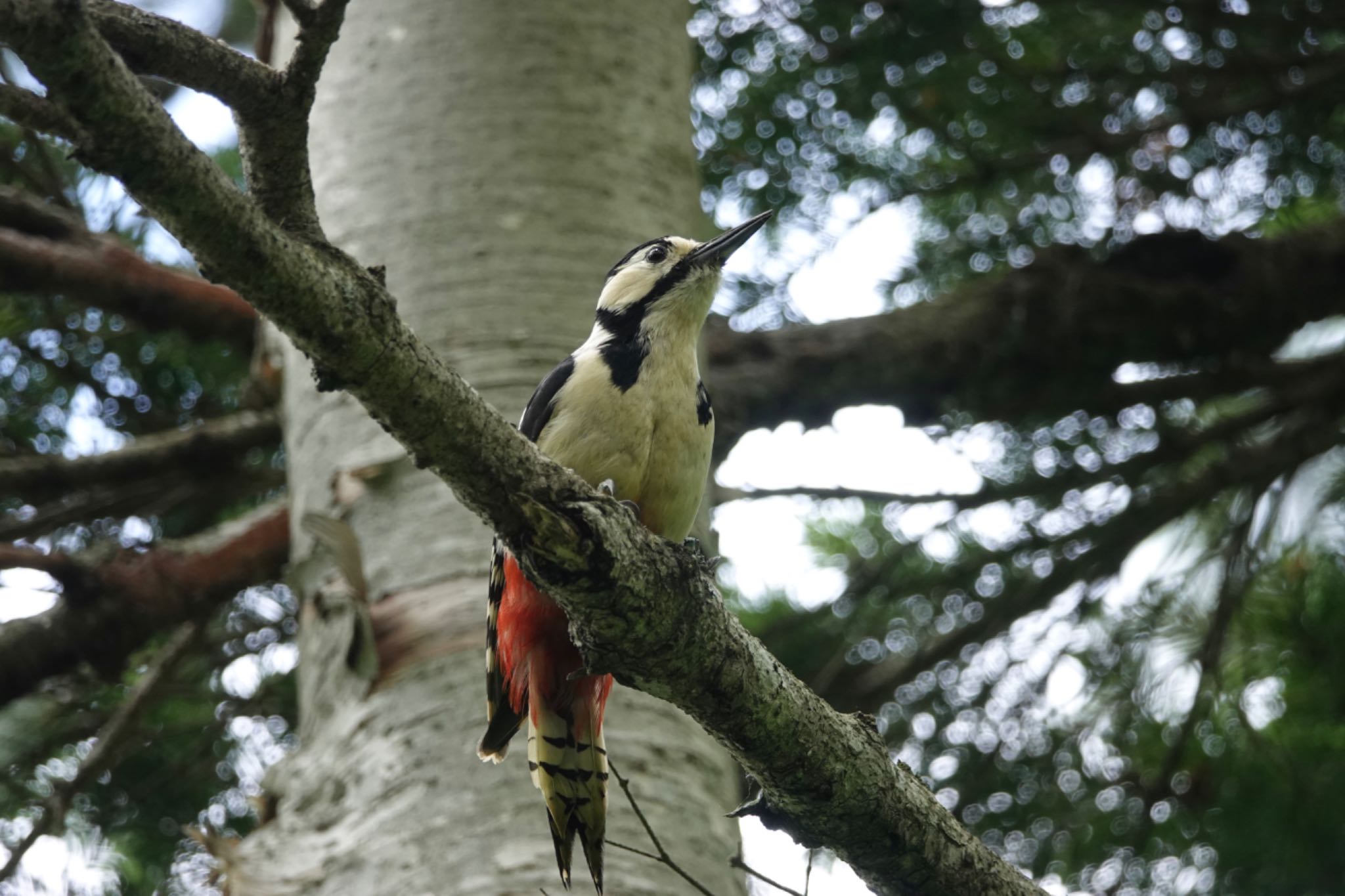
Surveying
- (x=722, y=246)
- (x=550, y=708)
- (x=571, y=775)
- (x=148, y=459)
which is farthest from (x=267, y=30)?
(x=571, y=775)

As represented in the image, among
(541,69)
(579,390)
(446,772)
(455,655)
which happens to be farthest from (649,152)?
(446,772)

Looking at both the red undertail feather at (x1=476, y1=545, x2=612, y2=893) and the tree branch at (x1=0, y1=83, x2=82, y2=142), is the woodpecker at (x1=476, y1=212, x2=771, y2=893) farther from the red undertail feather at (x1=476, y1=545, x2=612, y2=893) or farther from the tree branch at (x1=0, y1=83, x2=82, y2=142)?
the tree branch at (x1=0, y1=83, x2=82, y2=142)

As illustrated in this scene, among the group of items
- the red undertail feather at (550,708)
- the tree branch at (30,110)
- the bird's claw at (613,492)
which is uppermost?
the tree branch at (30,110)

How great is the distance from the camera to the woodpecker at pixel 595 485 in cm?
282

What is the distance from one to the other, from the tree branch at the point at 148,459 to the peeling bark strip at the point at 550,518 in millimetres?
Answer: 2693

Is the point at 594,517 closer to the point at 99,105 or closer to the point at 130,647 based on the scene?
the point at 99,105

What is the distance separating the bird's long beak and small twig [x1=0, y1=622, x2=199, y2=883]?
6.45ft

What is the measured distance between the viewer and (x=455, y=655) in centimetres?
318

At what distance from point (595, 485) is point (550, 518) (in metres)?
0.91

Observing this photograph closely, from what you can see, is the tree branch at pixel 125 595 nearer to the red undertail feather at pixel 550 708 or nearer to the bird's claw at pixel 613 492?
the red undertail feather at pixel 550 708

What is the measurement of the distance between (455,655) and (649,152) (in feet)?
5.44

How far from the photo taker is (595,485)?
2777 millimetres

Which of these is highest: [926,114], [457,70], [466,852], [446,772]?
[926,114]

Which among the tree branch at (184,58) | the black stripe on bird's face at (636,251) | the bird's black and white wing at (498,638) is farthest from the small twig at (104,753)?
the tree branch at (184,58)
